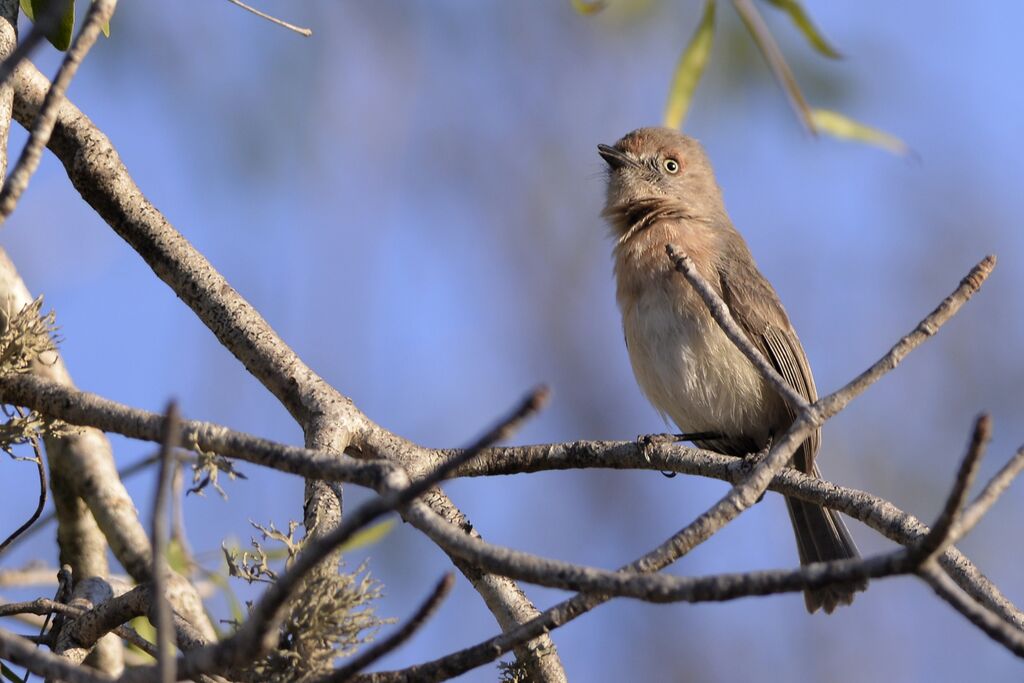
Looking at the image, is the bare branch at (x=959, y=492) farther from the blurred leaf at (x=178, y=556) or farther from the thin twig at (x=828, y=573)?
the blurred leaf at (x=178, y=556)

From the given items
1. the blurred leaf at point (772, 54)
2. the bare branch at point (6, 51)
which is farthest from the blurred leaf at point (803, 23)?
the bare branch at point (6, 51)

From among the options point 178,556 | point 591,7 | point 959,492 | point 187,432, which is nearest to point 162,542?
point 187,432

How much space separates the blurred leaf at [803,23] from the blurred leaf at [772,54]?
163 millimetres

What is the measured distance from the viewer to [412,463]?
8.87 ft

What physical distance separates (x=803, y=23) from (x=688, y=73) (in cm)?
44

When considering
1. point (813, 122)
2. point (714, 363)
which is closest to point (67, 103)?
point (813, 122)

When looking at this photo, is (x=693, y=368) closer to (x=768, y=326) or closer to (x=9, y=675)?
(x=768, y=326)

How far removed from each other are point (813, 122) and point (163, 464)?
9.03 feet

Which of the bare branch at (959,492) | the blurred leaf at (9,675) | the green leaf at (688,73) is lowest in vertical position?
the bare branch at (959,492)

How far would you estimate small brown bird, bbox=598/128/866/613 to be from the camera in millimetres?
4348

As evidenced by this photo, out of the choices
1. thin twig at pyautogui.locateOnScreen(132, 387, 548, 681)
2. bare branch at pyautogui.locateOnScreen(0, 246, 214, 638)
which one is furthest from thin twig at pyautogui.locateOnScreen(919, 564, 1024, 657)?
bare branch at pyautogui.locateOnScreen(0, 246, 214, 638)

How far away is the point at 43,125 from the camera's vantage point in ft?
5.82

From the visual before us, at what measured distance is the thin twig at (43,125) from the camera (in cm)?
169

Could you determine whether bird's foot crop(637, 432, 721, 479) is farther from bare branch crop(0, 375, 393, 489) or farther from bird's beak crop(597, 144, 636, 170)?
bare branch crop(0, 375, 393, 489)
